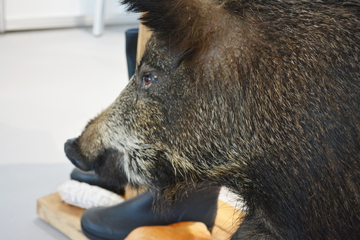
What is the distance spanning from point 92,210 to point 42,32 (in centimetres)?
249

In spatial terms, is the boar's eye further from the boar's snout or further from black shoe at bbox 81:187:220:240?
black shoe at bbox 81:187:220:240

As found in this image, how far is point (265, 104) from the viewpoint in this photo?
0.90m

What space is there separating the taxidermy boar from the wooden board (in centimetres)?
51

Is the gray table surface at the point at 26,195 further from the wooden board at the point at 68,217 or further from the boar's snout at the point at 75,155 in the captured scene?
the boar's snout at the point at 75,155

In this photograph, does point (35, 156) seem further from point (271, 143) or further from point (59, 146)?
point (271, 143)

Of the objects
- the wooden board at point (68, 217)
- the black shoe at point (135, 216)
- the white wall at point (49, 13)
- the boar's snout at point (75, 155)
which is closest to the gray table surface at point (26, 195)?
the wooden board at point (68, 217)

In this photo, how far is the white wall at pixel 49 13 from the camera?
355 centimetres

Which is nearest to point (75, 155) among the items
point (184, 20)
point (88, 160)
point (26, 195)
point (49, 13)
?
point (88, 160)

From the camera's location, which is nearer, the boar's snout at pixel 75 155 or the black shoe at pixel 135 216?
the boar's snout at pixel 75 155

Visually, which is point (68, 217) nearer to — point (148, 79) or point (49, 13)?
point (148, 79)

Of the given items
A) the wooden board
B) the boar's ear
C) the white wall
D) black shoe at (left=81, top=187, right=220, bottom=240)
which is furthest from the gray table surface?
the white wall

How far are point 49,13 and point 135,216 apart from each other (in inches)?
107

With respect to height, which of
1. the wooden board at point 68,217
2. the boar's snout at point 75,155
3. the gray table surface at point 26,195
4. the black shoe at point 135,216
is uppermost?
the boar's snout at point 75,155

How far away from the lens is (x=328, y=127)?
0.87m
